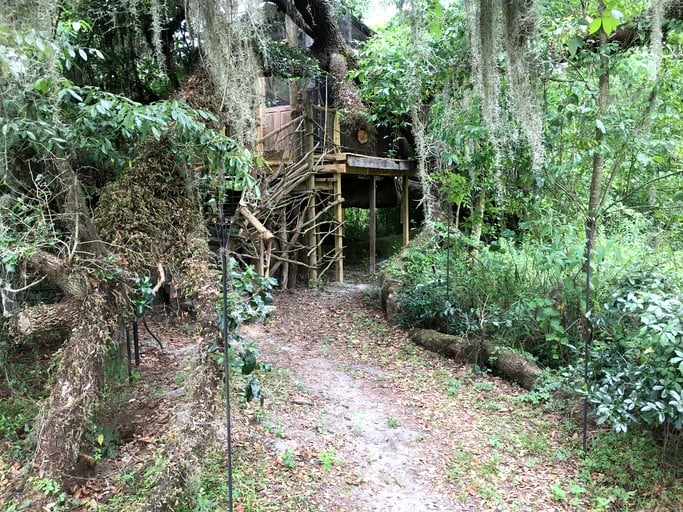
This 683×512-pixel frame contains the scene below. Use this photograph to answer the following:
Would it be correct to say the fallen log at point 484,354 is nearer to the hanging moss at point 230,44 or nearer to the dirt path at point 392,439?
the dirt path at point 392,439

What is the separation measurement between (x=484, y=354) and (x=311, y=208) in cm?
404

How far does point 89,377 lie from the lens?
8.77 feet

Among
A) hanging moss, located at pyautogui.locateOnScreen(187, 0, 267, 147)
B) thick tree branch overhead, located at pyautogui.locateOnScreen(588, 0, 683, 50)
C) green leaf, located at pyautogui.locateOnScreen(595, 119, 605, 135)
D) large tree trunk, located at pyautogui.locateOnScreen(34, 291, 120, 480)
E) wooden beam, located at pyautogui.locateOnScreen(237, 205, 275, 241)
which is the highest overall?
thick tree branch overhead, located at pyautogui.locateOnScreen(588, 0, 683, 50)

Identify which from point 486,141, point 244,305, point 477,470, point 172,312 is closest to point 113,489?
point 244,305

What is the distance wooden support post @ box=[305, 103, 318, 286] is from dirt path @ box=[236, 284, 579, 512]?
284cm

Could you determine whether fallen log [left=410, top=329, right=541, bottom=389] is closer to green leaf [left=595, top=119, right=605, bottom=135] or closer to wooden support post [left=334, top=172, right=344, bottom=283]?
green leaf [left=595, top=119, right=605, bottom=135]

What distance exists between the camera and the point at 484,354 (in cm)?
438

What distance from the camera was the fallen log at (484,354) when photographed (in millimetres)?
A: 3947

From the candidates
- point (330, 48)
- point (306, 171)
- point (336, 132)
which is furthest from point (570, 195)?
point (330, 48)

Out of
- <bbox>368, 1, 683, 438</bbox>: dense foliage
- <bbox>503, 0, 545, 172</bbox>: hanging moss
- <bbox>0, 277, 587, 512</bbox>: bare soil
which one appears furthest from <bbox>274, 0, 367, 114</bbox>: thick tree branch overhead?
<bbox>0, 277, 587, 512</bbox>: bare soil

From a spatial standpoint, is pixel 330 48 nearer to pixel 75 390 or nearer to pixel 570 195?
pixel 570 195

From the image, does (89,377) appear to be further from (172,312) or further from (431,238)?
(431,238)

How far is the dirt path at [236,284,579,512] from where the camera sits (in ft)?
8.70

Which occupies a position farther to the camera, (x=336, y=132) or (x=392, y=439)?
(x=336, y=132)
